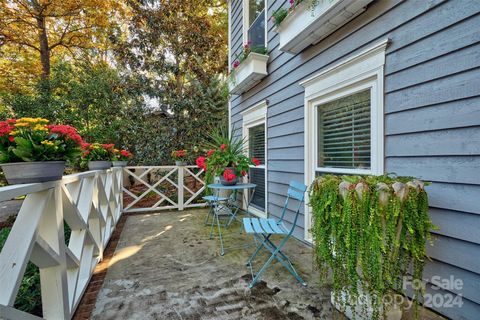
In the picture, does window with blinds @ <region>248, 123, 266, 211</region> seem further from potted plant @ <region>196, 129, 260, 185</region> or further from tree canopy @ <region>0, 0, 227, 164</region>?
tree canopy @ <region>0, 0, 227, 164</region>

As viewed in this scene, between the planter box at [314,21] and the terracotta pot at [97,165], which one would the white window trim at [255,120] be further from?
the terracotta pot at [97,165]

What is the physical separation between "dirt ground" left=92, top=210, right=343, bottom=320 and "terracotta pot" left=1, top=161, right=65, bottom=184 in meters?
1.11

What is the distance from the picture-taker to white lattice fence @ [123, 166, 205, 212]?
5.07 meters

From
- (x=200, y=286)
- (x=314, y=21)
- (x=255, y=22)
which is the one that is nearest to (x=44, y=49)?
(x=255, y=22)

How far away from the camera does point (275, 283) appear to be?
2.06 meters

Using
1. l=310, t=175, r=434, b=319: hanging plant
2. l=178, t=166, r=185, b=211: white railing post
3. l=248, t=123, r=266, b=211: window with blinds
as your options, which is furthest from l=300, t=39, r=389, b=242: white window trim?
l=178, t=166, r=185, b=211: white railing post

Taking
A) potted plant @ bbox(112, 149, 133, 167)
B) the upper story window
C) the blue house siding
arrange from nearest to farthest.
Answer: the blue house siding < the upper story window < potted plant @ bbox(112, 149, 133, 167)

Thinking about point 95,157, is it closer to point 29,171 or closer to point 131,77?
point 29,171

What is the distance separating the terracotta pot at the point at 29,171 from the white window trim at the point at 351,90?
209cm

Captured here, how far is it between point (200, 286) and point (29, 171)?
1537mm

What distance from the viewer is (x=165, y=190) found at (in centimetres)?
644

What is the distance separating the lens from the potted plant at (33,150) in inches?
48.4

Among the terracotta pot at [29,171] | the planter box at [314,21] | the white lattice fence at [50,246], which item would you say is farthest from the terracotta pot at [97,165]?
the planter box at [314,21]

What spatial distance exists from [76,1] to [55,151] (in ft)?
26.7
